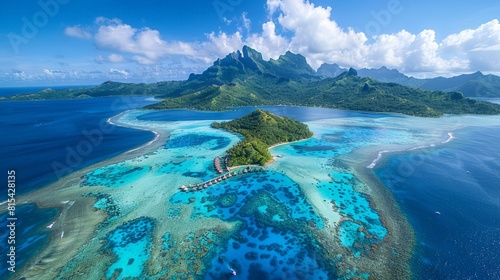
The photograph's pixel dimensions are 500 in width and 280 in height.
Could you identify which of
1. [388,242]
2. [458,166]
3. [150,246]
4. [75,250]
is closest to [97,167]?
[75,250]

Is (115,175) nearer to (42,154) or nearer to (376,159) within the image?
(42,154)

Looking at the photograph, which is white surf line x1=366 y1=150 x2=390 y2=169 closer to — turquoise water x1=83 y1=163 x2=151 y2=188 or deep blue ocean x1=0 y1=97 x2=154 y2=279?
turquoise water x1=83 y1=163 x2=151 y2=188

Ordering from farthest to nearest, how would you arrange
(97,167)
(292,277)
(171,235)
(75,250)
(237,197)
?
(97,167) → (237,197) → (171,235) → (75,250) → (292,277)

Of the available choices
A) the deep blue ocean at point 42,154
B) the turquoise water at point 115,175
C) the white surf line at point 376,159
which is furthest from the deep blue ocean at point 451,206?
the turquoise water at point 115,175

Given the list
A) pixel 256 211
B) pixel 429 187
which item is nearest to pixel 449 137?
pixel 429 187

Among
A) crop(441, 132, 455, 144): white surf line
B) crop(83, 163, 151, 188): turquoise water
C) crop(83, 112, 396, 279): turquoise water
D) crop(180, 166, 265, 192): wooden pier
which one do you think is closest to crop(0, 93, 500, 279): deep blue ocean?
crop(441, 132, 455, 144): white surf line

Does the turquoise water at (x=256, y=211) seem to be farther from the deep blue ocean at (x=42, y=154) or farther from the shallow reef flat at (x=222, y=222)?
the deep blue ocean at (x=42, y=154)

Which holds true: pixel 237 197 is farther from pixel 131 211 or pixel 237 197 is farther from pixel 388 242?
pixel 388 242
